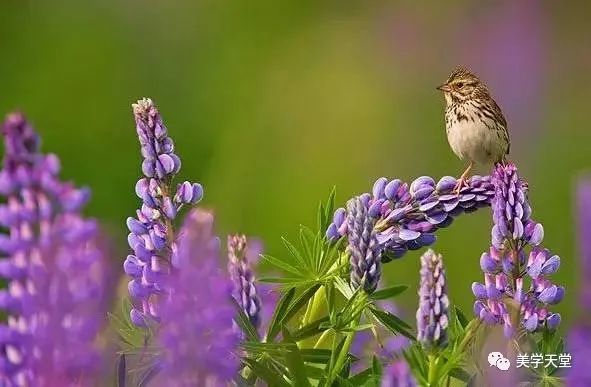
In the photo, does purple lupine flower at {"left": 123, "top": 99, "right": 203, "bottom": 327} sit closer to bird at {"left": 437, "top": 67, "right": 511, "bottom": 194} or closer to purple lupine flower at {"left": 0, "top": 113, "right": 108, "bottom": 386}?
purple lupine flower at {"left": 0, "top": 113, "right": 108, "bottom": 386}

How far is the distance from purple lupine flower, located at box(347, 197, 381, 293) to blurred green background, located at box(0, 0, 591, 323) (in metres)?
1.31

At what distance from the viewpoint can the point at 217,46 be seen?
2.86 metres

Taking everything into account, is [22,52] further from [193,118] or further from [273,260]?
[273,260]

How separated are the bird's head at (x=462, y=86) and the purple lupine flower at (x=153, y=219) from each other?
1.77ft

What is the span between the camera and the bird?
4.27 feet

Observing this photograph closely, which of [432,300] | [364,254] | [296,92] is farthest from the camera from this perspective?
[296,92]

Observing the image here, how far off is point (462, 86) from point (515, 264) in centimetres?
53

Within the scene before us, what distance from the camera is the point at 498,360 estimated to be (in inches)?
27.6

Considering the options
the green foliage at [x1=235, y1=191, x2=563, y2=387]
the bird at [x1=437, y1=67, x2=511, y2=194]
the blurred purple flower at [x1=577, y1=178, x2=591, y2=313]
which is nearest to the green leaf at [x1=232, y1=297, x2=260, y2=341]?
the green foliage at [x1=235, y1=191, x2=563, y2=387]

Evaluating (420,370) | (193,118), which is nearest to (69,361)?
(420,370)

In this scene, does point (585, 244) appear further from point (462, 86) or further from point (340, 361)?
point (462, 86)

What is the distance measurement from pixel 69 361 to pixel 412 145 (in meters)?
1.85

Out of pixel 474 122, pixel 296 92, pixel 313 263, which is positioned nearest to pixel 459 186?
pixel 313 263

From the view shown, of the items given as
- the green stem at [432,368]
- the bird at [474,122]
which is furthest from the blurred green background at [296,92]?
the green stem at [432,368]
